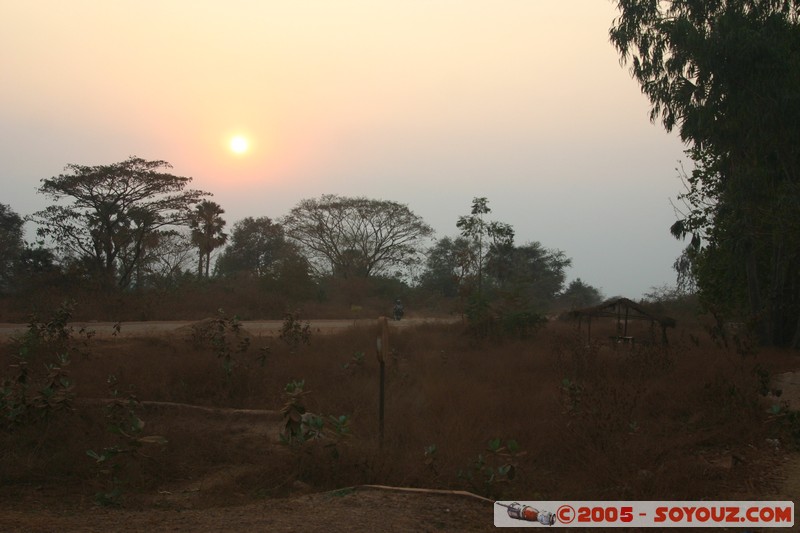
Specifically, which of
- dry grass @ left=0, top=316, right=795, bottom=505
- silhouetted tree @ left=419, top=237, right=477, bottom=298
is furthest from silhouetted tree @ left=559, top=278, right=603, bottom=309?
dry grass @ left=0, top=316, right=795, bottom=505

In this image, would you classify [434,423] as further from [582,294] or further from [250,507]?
[582,294]

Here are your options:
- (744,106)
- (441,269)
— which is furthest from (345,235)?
(744,106)

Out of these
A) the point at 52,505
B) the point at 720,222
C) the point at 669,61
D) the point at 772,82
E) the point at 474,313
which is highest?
the point at 669,61

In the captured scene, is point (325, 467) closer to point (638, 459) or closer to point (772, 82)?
point (638, 459)

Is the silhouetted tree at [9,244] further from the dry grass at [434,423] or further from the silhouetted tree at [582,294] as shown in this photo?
the silhouetted tree at [582,294]

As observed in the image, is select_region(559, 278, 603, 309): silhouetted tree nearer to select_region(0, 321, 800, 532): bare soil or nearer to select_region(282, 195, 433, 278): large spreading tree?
select_region(282, 195, 433, 278): large spreading tree

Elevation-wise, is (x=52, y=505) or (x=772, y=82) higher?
(x=772, y=82)

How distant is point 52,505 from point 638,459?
4.95m

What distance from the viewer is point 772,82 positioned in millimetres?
13414

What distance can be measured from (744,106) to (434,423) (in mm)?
10305

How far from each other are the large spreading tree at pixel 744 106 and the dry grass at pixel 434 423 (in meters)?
3.53

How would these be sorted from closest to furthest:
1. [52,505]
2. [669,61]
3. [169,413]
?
[52,505] < [169,413] < [669,61]

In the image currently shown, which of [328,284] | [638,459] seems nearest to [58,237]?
[328,284]

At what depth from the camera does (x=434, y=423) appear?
750 cm
